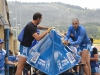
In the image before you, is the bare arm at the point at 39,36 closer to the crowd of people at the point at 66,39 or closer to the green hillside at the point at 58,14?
the crowd of people at the point at 66,39

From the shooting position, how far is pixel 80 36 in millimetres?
8461

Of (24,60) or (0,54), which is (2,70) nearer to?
(0,54)

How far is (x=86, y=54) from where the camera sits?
873cm

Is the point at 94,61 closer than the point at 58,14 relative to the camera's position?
Yes

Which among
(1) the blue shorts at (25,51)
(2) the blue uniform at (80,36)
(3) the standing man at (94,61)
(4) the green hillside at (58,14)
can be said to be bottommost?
(4) the green hillside at (58,14)

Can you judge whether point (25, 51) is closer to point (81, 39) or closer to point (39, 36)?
point (39, 36)

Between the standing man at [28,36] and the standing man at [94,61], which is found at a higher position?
the standing man at [28,36]

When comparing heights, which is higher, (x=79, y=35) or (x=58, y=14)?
(x=79, y=35)

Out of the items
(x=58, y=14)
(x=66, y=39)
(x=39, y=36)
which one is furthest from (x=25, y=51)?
(x=58, y=14)

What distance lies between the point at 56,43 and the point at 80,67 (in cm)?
140

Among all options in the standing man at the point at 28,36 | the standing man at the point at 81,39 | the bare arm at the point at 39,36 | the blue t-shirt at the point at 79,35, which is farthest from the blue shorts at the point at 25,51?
the blue t-shirt at the point at 79,35

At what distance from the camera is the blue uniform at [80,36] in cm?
846

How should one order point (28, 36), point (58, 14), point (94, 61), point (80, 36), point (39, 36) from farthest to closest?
point (58, 14), point (94, 61), point (80, 36), point (28, 36), point (39, 36)

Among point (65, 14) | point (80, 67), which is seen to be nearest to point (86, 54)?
point (80, 67)
